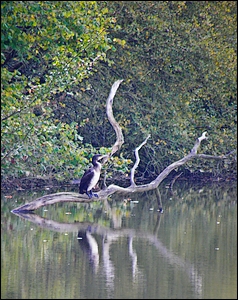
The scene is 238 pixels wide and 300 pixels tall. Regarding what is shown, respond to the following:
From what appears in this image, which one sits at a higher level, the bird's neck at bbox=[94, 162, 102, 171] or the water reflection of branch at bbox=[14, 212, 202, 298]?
the bird's neck at bbox=[94, 162, 102, 171]

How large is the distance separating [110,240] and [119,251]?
30.2 inches

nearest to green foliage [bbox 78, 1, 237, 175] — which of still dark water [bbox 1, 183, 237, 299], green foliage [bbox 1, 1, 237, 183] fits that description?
green foliage [bbox 1, 1, 237, 183]

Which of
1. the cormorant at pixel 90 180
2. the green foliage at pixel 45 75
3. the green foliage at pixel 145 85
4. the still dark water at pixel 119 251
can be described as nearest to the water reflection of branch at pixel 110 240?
the still dark water at pixel 119 251

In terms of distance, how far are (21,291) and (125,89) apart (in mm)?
9604

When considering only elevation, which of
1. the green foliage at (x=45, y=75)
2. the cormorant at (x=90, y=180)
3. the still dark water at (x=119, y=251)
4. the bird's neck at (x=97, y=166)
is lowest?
the still dark water at (x=119, y=251)

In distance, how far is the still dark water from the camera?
661cm

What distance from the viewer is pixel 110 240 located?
918 cm

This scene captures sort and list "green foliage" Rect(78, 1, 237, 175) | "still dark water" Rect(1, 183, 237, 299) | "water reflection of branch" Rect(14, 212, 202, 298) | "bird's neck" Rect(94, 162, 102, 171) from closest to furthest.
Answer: "still dark water" Rect(1, 183, 237, 299), "water reflection of branch" Rect(14, 212, 202, 298), "bird's neck" Rect(94, 162, 102, 171), "green foliage" Rect(78, 1, 237, 175)

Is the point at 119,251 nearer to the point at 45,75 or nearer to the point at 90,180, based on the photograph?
the point at 90,180

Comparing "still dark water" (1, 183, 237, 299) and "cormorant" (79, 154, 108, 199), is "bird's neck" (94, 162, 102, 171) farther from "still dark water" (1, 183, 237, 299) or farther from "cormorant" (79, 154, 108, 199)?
"still dark water" (1, 183, 237, 299)

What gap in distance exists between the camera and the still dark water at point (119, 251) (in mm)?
6613

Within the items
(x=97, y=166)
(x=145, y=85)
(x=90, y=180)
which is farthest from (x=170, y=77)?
(x=90, y=180)

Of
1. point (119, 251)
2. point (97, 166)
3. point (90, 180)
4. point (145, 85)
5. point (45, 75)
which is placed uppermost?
point (145, 85)

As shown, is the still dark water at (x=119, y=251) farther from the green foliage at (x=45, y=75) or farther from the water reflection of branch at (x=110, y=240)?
the green foliage at (x=45, y=75)
